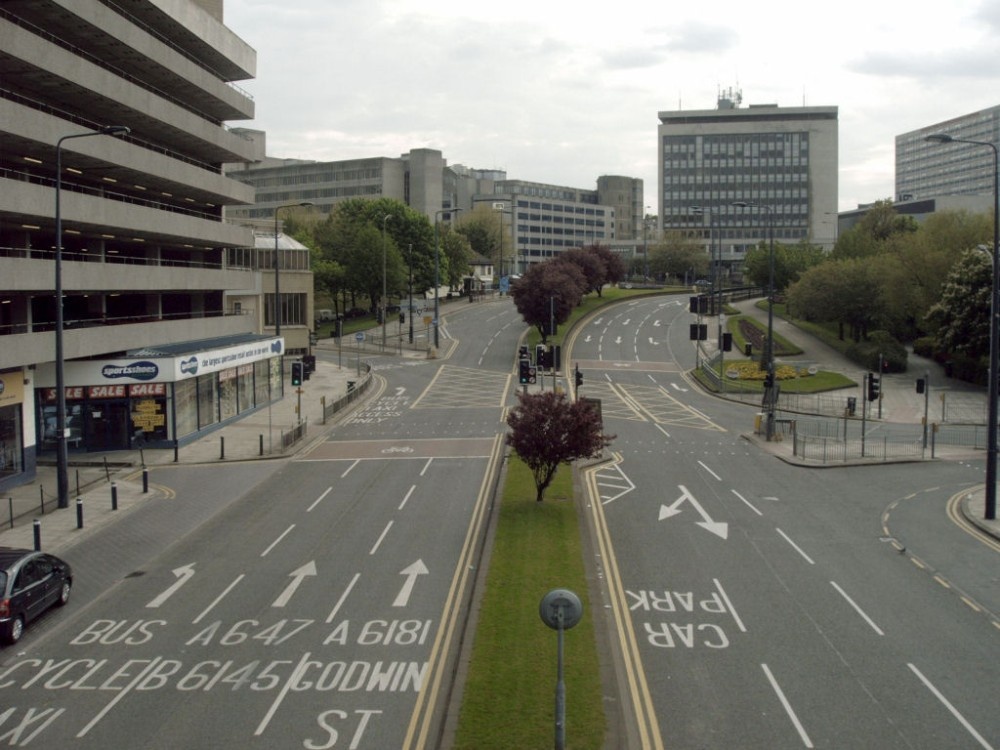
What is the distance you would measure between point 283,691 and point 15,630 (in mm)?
6115

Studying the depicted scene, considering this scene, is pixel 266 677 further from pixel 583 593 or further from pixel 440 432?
pixel 440 432

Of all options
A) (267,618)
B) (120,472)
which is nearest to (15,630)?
(267,618)

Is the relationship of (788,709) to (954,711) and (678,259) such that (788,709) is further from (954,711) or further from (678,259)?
(678,259)

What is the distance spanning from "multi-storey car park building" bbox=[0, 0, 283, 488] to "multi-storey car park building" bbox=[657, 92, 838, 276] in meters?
150

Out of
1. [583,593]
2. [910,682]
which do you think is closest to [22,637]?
[583,593]

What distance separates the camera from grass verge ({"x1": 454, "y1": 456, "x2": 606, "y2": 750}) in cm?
1377

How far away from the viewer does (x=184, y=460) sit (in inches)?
1526

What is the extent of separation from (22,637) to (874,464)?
100 ft

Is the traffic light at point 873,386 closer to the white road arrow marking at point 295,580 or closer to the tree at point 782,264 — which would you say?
the white road arrow marking at point 295,580

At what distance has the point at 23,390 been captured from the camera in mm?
34719

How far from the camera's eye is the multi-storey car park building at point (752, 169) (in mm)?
193500

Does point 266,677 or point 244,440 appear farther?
point 244,440

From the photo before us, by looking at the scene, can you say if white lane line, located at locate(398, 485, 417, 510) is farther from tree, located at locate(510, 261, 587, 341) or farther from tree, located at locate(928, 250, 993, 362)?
tree, located at locate(510, 261, 587, 341)

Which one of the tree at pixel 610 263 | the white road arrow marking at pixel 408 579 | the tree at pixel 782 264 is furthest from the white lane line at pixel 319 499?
the tree at pixel 610 263
